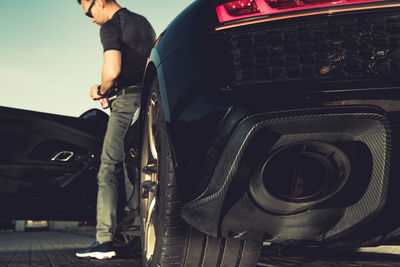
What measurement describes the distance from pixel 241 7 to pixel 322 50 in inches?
12.7

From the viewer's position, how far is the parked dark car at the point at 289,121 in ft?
4.78

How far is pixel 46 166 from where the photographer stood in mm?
3256

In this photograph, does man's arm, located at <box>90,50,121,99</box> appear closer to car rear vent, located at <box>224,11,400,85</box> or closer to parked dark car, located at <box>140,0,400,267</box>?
parked dark car, located at <box>140,0,400,267</box>

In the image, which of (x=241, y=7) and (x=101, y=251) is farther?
(x=101, y=251)

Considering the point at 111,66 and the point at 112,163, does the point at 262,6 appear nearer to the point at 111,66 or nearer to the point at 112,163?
the point at 111,66

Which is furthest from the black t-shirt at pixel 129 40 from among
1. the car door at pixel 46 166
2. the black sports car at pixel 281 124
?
the black sports car at pixel 281 124

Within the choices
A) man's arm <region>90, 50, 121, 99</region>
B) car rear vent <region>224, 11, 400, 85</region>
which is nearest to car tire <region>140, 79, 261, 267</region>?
car rear vent <region>224, 11, 400, 85</region>

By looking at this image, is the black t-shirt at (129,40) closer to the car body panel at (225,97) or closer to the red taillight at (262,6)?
the car body panel at (225,97)

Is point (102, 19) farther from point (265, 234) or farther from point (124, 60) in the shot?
point (265, 234)

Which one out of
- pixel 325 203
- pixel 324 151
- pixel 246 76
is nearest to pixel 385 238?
pixel 325 203

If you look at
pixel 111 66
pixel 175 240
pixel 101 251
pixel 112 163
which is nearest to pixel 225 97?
pixel 175 240

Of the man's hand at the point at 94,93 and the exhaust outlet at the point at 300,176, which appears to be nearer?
the exhaust outlet at the point at 300,176

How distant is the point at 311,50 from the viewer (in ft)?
4.93

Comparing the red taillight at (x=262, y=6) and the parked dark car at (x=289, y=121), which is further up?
the red taillight at (x=262, y=6)
